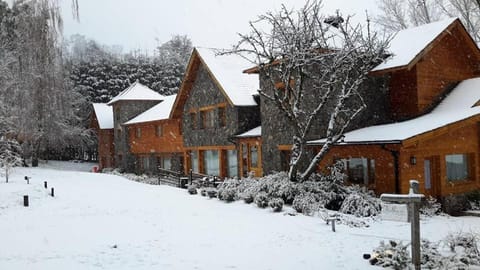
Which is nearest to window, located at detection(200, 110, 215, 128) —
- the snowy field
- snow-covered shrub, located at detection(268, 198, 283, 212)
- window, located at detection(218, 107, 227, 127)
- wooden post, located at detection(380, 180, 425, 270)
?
window, located at detection(218, 107, 227, 127)

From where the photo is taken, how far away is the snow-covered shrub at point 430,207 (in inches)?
608

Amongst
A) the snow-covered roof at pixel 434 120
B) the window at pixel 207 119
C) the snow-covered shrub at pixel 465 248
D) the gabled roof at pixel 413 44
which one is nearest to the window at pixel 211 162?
the window at pixel 207 119

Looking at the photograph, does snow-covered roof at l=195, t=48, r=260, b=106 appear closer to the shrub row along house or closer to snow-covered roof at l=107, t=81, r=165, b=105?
the shrub row along house

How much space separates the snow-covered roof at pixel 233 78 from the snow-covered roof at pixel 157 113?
765 cm

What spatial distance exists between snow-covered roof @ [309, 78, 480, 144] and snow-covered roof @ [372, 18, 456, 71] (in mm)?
2459

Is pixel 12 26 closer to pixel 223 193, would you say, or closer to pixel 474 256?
pixel 223 193

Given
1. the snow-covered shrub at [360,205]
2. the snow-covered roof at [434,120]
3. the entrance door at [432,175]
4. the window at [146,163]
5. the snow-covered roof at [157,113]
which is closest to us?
the snow-covered shrub at [360,205]

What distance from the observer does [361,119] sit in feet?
67.0

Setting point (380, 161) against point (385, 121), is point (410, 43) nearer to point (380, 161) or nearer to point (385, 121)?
point (385, 121)

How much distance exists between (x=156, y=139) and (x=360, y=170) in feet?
74.3

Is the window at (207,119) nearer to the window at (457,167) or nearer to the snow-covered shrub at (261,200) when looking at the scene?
the snow-covered shrub at (261,200)

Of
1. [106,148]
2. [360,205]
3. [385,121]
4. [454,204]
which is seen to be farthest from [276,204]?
[106,148]

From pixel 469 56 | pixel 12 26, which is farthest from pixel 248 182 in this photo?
pixel 12 26

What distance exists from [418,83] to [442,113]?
164 centimetres
